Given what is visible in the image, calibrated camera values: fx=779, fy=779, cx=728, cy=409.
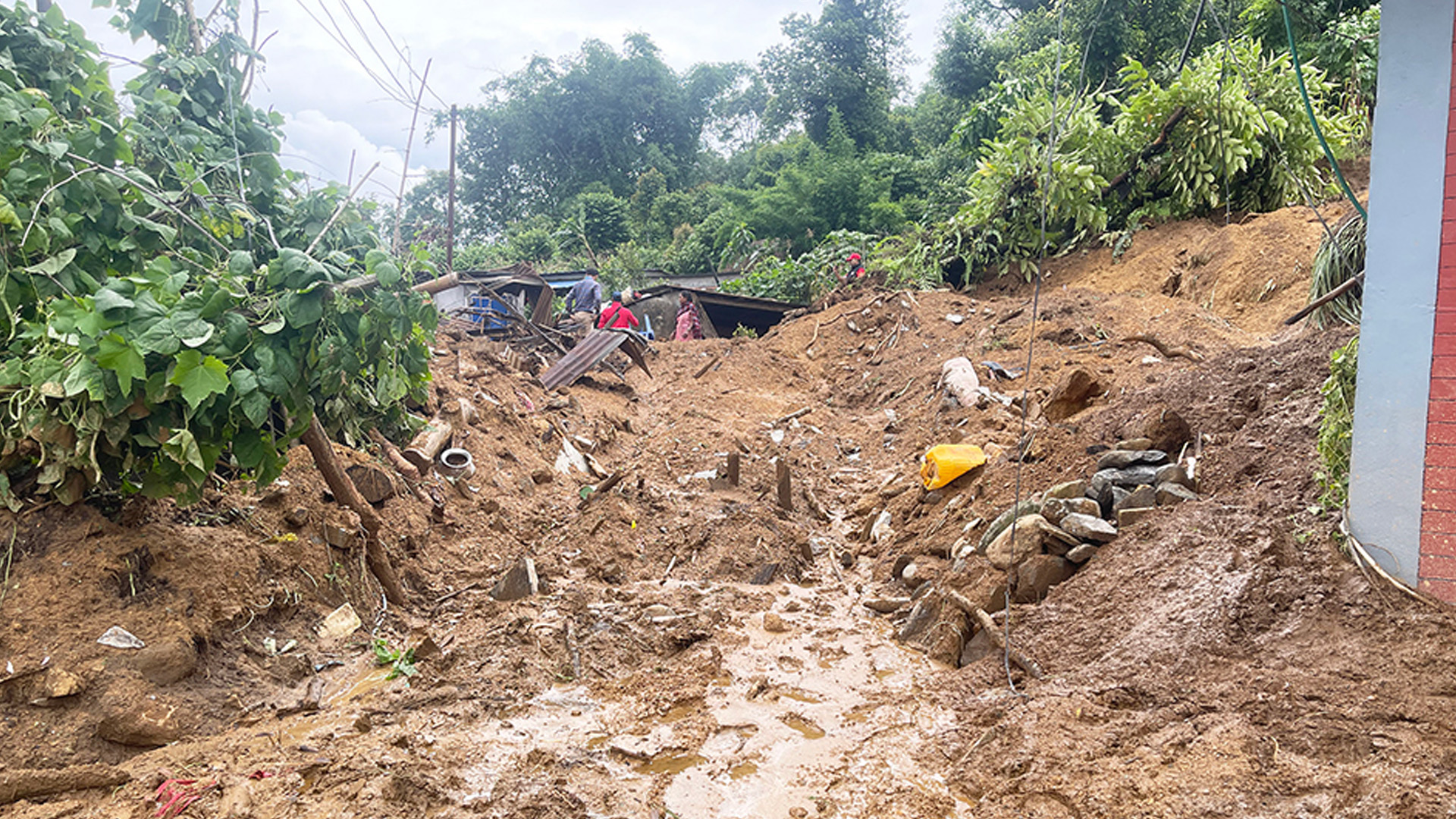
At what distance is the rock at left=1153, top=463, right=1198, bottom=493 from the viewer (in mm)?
4055

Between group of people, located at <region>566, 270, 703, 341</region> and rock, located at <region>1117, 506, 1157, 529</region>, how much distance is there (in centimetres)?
864

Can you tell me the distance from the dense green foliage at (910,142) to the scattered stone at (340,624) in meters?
2.00

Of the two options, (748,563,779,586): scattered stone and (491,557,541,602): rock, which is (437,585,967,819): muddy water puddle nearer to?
(748,563,779,586): scattered stone

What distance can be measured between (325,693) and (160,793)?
884 millimetres

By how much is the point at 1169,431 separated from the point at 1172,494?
Result: 655 mm

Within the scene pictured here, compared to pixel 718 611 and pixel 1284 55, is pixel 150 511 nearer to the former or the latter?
pixel 718 611

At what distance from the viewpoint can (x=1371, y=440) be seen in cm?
294

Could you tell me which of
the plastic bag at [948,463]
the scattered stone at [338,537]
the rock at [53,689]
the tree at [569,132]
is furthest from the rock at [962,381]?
the tree at [569,132]

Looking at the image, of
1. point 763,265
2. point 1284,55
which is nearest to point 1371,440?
point 1284,55

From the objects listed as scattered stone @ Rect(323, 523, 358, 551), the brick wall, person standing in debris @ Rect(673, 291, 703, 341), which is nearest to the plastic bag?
the brick wall

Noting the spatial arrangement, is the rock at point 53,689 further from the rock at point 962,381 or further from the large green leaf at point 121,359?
the rock at point 962,381

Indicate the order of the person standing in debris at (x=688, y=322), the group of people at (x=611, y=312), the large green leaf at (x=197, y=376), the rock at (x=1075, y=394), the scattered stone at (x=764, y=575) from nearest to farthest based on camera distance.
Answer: the large green leaf at (x=197, y=376), the scattered stone at (x=764, y=575), the rock at (x=1075, y=394), the group of people at (x=611, y=312), the person standing in debris at (x=688, y=322)

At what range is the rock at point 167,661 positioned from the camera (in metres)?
3.02

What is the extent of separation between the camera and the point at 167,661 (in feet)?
10.1
